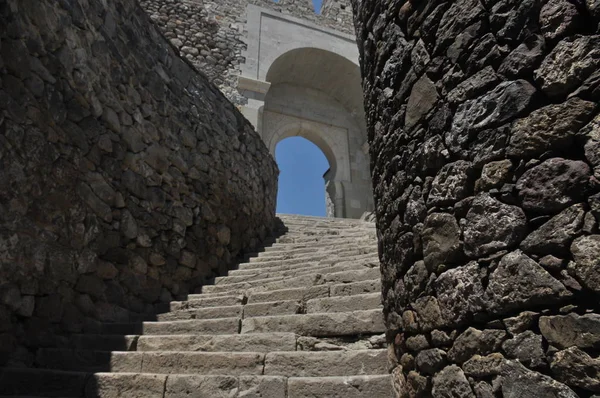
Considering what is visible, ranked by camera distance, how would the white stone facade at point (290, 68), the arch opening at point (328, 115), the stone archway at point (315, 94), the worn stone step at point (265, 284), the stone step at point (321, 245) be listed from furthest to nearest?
the arch opening at point (328, 115), the stone archway at point (315, 94), the white stone facade at point (290, 68), the stone step at point (321, 245), the worn stone step at point (265, 284)

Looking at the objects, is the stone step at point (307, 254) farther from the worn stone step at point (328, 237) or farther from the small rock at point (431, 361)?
the small rock at point (431, 361)

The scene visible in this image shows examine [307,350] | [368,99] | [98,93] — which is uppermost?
[98,93]

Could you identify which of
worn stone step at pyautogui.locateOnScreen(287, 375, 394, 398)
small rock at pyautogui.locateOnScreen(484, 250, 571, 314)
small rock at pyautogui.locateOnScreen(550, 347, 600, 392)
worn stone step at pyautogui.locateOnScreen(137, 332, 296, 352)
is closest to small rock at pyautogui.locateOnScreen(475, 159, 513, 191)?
small rock at pyautogui.locateOnScreen(484, 250, 571, 314)

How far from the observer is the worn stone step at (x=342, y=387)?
2.07 metres

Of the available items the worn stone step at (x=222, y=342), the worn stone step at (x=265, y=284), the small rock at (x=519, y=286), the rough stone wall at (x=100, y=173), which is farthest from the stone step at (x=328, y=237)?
the small rock at (x=519, y=286)

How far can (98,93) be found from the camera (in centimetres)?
358

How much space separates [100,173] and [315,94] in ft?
32.1

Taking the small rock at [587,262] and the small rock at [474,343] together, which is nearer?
the small rock at [587,262]

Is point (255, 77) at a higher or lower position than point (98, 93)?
higher

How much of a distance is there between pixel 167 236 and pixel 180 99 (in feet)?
5.23

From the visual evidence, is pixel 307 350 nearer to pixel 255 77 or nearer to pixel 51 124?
pixel 51 124

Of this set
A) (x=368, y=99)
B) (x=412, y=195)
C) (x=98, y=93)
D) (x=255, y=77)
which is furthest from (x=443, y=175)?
(x=255, y=77)

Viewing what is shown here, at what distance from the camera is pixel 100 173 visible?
3.52 meters

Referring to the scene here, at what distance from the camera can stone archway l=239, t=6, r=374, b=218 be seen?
35.8ft
